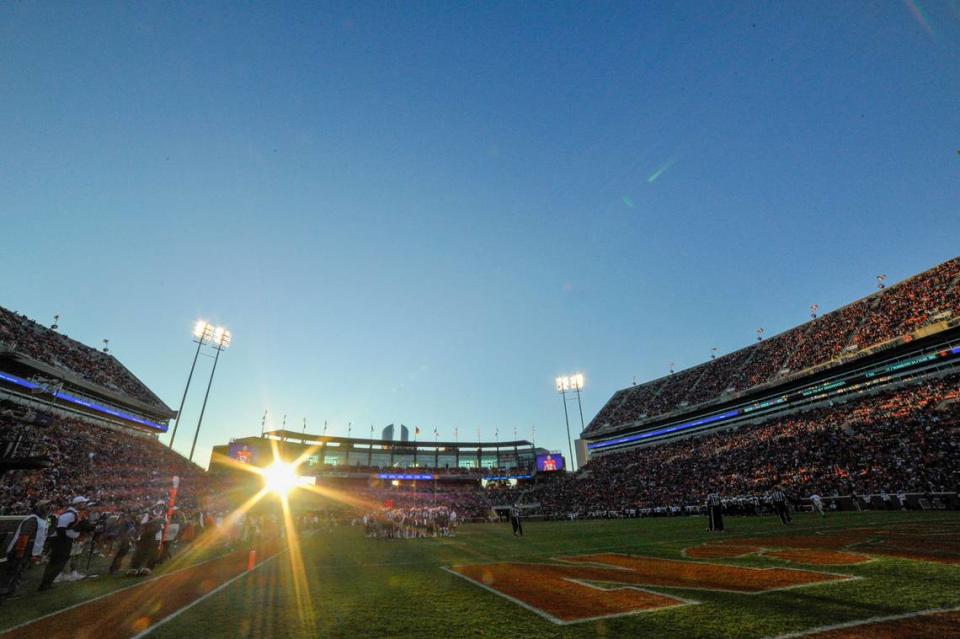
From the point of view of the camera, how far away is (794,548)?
10406 mm

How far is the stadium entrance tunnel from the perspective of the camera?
559 centimetres

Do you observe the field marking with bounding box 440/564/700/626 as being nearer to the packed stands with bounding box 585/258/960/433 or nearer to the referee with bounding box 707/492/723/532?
the referee with bounding box 707/492/723/532

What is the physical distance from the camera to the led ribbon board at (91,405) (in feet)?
121

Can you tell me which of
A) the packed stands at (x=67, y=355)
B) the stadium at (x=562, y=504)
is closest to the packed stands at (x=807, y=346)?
the stadium at (x=562, y=504)

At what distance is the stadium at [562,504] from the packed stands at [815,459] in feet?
0.69

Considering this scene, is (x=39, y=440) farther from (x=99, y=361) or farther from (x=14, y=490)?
(x=99, y=361)

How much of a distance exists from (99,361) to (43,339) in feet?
33.0

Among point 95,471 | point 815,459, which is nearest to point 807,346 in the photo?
point 815,459

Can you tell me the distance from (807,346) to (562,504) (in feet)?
104

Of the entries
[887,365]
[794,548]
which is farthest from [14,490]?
[887,365]

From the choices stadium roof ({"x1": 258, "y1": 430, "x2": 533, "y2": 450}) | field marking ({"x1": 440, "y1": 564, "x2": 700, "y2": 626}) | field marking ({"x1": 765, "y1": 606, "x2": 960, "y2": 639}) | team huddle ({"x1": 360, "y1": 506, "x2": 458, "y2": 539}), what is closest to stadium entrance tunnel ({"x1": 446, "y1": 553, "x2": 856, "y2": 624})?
field marking ({"x1": 440, "y1": 564, "x2": 700, "y2": 626})

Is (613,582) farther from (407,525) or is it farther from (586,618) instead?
(407,525)

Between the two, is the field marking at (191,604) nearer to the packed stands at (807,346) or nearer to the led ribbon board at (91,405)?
the led ribbon board at (91,405)

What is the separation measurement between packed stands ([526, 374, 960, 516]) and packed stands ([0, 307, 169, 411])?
52528mm
